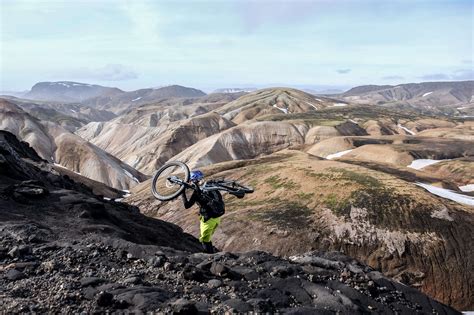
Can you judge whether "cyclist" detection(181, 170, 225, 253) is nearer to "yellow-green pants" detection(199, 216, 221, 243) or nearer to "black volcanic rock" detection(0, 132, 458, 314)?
"yellow-green pants" detection(199, 216, 221, 243)

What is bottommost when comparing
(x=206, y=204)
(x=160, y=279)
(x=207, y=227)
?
(x=207, y=227)

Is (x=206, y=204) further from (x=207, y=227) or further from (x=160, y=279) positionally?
(x=160, y=279)

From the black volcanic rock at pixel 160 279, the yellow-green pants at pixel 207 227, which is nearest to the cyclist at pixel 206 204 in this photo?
the yellow-green pants at pixel 207 227

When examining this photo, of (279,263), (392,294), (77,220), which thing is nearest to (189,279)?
(279,263)

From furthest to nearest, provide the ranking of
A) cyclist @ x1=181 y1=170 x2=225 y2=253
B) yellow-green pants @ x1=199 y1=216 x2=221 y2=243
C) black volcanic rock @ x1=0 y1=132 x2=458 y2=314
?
1. yellow-green pants @ x1=199 y1=216 x2=221 y2=243
2. cyclist @ x1=181 y1=170 x2=225 y2=253
3. black volcanic rock @ x1=0 y1=132 x2=458 y2=314

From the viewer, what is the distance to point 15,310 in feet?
33.2

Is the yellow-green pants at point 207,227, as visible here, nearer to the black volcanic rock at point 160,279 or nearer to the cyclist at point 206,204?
the cyclist at point 206,204

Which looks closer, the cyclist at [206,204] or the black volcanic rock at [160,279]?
the black volcanic rock at [160,279]

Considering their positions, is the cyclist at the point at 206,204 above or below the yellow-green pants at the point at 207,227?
above

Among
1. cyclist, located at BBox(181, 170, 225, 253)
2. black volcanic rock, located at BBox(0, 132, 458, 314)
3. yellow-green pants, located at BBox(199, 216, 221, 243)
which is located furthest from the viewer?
yellow-green pants, located at BBox(199, 216, 221, 243)

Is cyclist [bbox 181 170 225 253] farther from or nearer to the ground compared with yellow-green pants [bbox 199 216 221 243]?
farther from the ground

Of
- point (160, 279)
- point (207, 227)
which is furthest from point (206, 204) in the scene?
point (160, 279)

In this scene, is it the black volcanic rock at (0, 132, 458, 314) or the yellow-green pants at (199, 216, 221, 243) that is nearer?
the black volcanic rock at (0, 132, 458, 314)

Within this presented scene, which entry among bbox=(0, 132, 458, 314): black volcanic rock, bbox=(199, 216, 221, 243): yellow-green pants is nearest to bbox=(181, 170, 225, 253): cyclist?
bbox=(199, 216, 221, 243): yellow-green pants
